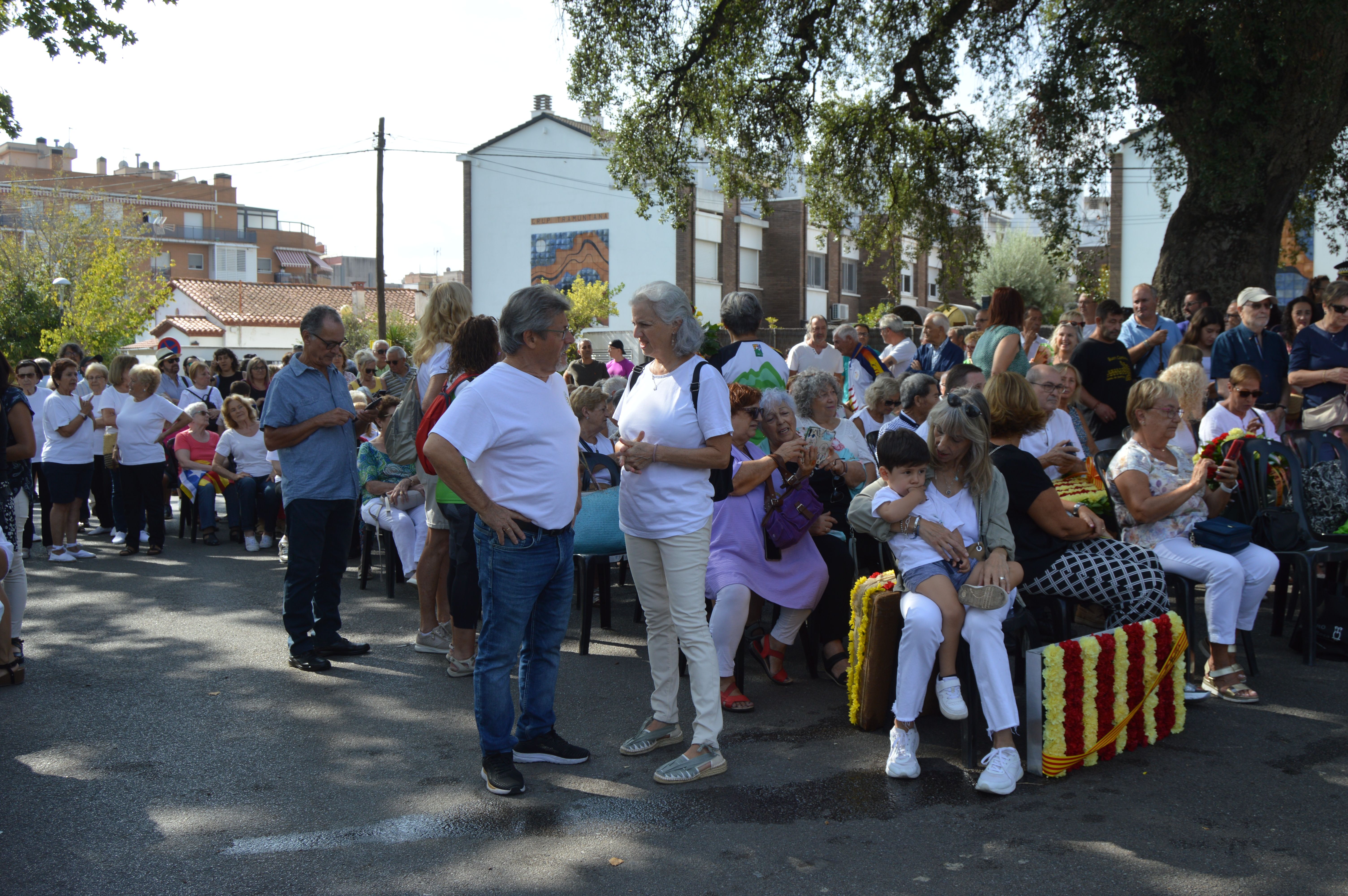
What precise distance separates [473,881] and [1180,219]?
11387 millimetres

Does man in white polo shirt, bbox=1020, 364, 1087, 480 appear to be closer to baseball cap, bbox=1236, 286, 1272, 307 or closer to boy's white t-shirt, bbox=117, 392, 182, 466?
baseball cap, bbox=1236, 286, 1272, 307

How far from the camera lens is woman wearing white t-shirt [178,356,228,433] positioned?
12.2 m

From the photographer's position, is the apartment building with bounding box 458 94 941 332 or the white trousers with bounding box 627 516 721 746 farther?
the apartment building with bounding box 458 94 941 332

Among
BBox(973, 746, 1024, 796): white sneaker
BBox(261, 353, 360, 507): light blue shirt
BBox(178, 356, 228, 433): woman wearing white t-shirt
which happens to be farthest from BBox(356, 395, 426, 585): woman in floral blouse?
BBox(178, 356, 228, 433): woman wearing white t-shirt

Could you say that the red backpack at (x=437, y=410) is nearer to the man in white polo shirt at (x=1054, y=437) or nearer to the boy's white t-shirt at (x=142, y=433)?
the man in white polo shirt at (x=1054, y=437)

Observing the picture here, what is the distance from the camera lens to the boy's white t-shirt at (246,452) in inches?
421

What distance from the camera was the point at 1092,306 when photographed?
431 inches

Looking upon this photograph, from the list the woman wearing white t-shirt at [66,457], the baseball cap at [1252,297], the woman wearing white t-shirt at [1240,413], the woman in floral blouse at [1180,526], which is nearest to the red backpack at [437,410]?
the woman in floral blouse at [1180,526]

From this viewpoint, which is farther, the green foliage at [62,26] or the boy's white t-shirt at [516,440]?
the green foliage at [62,26]

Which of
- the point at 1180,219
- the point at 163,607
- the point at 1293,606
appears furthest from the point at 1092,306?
the point at 163,607

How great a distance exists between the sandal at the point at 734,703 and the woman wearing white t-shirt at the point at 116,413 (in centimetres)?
756

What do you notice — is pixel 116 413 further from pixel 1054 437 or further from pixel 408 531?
pixel 1054 437

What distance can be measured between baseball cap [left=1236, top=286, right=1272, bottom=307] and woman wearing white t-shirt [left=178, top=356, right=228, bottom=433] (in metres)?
10.3

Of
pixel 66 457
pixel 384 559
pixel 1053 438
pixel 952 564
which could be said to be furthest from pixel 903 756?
pixel 66 457
